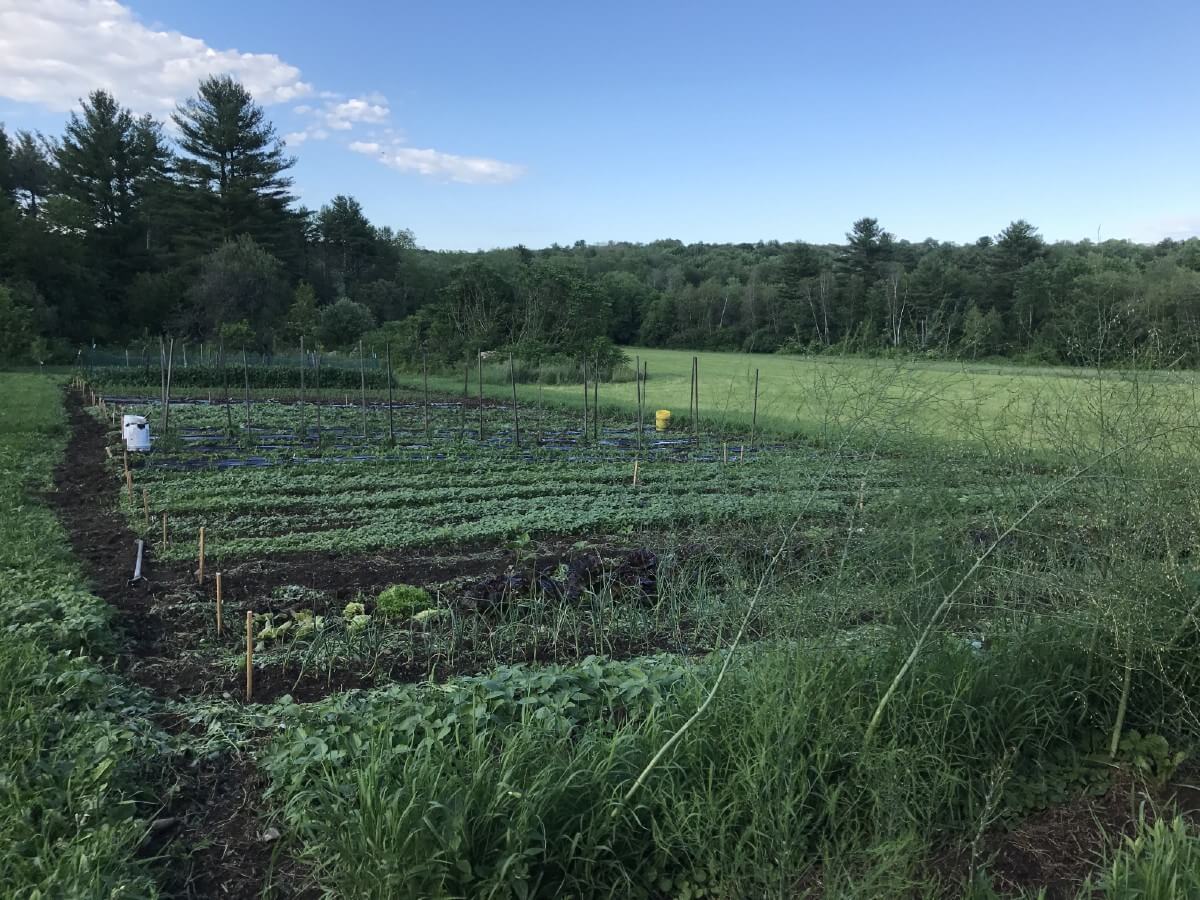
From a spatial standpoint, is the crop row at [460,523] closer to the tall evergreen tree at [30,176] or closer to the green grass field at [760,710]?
the green grass field at [760,710]

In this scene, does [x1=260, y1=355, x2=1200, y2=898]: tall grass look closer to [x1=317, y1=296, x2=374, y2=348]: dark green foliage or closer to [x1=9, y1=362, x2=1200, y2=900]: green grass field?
[x1=9, y1=362, x2=1200, y2=900]: green grass field

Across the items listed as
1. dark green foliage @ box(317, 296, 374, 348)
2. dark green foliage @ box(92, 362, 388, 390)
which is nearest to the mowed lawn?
dark green foliage @ box(92, 362, 388, 390)

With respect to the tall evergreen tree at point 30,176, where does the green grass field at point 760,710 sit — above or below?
below

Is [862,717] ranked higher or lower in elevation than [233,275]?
lower

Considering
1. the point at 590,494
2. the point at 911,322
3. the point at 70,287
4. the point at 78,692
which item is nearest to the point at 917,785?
the point at 911,322

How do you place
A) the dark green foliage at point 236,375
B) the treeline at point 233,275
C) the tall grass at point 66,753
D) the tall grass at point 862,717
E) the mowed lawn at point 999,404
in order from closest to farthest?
1. the tall grass at point 66,753
2. the tall grass at point 862,717
3. the mowed lawn at point 999,404
4. the dark green foliage at point 236,375
5. the treeline at point 233,275

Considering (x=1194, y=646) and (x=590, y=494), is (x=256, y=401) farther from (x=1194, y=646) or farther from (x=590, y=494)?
(x=1194, y=646)

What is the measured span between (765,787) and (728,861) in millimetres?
279

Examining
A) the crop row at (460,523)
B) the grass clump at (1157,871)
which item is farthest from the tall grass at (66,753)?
the grass clump at (1157,871)

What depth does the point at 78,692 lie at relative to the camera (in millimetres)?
3514

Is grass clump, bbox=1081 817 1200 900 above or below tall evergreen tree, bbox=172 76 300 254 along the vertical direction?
below

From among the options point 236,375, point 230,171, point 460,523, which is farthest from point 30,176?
point 460,523

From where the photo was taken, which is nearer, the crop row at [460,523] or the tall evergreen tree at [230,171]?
the crop row at [460,523]

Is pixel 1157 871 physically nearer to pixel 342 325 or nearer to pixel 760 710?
pixel 760 710
